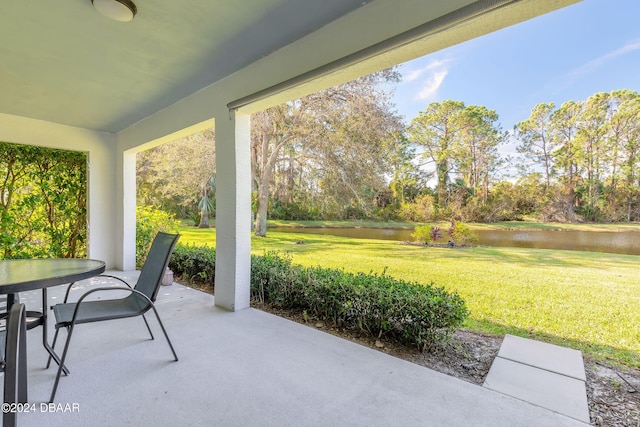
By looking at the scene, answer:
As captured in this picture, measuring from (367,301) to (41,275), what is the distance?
2367 millimetres

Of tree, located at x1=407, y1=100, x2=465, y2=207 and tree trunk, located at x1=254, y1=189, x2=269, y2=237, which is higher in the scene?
tree, located at x1=407, y1=100, x2=465, y2=207

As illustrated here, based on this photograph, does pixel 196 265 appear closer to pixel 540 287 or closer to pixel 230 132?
pixel 230 132

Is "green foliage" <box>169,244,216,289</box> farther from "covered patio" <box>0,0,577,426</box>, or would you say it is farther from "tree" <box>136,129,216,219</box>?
"tree" <box>136,129,216,219</box>

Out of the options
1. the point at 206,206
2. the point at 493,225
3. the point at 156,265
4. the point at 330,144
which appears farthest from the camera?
the point at 206,206

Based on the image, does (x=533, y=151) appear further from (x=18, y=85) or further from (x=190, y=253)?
(x=18, y=85)

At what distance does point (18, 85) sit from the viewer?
3.34m

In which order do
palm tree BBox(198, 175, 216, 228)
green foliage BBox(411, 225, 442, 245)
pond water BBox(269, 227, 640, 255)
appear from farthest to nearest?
palm tree BBox(198, 175, 216, 228) → green foliage BBox(411, 225, 442, 245) → pond water BBox(269, 227, 640, 255)

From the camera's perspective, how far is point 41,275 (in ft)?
6.20

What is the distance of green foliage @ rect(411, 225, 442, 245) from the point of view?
253 inches

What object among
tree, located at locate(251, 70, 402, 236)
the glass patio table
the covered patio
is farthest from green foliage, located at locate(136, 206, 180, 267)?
the glass patio table

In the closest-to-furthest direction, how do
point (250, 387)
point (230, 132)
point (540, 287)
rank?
point (250, 387) < point (230, 132) < point (540, 287)

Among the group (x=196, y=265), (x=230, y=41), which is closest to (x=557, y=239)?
(x=230, y=41)

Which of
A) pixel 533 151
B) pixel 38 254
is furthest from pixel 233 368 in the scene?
pixel 533 151

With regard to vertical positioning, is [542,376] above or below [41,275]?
below
